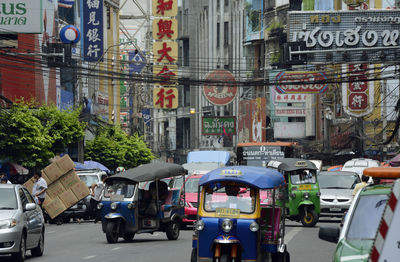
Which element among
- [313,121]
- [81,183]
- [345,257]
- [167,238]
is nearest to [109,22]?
[313,121]

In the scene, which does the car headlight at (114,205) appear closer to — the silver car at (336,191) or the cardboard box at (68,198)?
the cardboard box at (68,198)

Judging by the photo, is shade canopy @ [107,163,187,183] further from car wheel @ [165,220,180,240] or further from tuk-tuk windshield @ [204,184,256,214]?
tuk-tuk windshield @ [204,184,256,214]

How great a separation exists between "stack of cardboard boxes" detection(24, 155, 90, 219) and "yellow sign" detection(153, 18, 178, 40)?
36276mm

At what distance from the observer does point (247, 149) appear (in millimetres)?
41375

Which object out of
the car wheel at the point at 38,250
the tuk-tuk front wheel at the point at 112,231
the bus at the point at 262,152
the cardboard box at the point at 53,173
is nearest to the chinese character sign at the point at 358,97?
the bus at the point at 262,152

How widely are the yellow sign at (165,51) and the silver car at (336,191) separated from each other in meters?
35.1

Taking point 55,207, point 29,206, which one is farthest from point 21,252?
point 55,207

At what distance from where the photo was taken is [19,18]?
152ft

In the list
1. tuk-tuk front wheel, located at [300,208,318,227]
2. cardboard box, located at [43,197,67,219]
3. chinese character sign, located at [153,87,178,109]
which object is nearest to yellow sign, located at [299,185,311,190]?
tuk-tuk front wheel, located at [300,208,318,227]

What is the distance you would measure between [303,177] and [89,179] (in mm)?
10110

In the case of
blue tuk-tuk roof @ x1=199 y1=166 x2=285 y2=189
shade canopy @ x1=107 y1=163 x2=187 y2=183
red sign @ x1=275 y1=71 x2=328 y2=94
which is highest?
red sign @ x1=275 y1=71 x2=328 y2=94

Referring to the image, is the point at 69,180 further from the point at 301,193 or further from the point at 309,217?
the point at 309,217

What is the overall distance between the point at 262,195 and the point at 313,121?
201 ft

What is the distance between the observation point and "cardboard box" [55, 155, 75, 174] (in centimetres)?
3322
